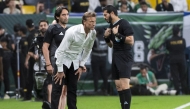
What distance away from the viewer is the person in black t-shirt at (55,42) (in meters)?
11.8

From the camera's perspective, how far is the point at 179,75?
68.8 ft

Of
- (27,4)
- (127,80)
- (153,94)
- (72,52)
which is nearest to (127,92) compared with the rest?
(127,80)

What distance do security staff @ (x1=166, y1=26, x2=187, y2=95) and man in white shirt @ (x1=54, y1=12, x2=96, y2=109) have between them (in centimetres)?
917

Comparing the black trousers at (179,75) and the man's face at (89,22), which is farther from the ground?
the man's face at (89,22)

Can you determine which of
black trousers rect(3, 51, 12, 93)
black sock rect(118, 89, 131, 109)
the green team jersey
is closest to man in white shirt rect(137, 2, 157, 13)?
the green team jersey

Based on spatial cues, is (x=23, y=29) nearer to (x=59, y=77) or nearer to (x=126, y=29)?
(x=126, y=29)

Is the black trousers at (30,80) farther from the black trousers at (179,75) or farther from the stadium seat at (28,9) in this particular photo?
the stadium seat at (28,9)

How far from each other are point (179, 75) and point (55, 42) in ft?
30.4

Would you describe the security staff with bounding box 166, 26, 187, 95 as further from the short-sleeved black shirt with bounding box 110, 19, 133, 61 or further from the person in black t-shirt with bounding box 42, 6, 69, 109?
the person in black t-shirt with bounding box 42, 6, 69, 109

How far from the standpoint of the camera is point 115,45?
13055 mm

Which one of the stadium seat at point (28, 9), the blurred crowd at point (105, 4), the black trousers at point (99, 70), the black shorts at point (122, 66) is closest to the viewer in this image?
the black shorts at point (122, 66)

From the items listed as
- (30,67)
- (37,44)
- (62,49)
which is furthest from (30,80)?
(62,49)

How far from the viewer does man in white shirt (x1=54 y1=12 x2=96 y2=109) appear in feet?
36.9

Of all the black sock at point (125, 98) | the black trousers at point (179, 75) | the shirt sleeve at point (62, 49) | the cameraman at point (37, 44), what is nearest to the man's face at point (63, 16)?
the shirt sleeve at point (62, 49)
